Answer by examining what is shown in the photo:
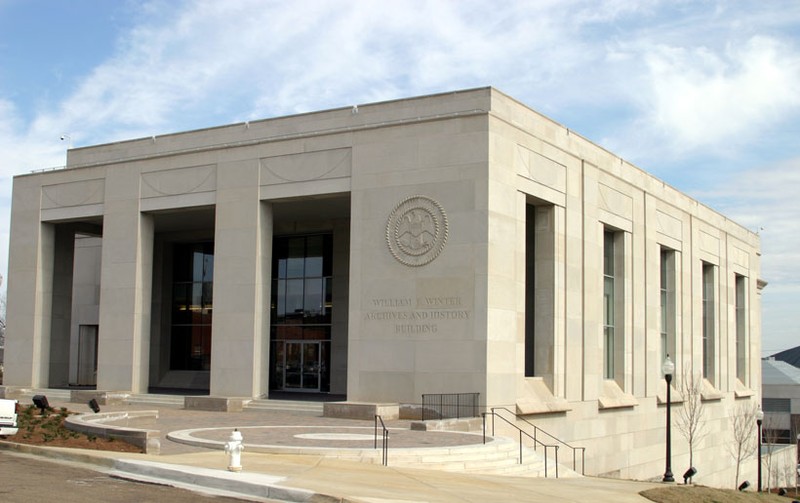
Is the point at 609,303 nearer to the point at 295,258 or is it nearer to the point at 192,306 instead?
the point at 295,258

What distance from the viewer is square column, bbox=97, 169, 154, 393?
38.1 m

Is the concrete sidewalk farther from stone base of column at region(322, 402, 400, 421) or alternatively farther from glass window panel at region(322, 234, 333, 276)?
glass window panel at region(322, 234, 333, 276)

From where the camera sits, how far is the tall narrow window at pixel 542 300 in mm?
34531

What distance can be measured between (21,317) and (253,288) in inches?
548

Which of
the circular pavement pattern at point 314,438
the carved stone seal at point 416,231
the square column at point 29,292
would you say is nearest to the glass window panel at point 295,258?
the square column at point 29,292

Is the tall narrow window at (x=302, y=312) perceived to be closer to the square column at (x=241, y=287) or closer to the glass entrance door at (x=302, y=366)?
the glass entrance door at (x=302, y=366)

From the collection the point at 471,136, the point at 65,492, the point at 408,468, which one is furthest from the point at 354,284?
the point at 65,492

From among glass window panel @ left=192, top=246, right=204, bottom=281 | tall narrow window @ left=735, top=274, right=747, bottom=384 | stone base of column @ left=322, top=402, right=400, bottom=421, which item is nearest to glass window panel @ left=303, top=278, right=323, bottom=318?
glass window panel @ left=192, top=246, right=204, bottom=281

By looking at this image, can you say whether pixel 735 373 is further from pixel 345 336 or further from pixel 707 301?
pixel 345 336

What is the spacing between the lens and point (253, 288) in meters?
35.0

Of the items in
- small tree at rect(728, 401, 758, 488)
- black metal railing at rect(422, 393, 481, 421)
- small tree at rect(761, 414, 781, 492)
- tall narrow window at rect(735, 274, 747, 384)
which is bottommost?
small tree at rect(761, 414, 781, 492)

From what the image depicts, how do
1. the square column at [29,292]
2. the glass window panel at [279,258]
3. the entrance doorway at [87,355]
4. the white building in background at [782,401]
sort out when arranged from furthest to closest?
the white building in background at [782,401] < the entrance doorway at [87,355] < the glass window panel at [279,258] < the square column at [29,292]

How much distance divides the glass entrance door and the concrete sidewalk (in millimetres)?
21230

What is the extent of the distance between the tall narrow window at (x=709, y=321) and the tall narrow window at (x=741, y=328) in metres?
6.94
